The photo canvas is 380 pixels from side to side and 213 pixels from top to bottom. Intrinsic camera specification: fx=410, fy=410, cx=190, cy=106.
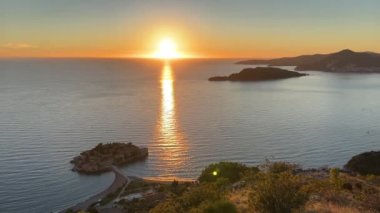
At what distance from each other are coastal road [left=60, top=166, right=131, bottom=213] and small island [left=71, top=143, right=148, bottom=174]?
2.32 m

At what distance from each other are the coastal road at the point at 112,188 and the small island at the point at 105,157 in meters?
2.32

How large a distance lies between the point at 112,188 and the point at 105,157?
13.8m

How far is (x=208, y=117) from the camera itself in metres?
113

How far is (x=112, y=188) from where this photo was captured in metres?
61.0

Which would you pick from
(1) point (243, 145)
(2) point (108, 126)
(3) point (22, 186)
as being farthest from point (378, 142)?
(3) point (22, 186)

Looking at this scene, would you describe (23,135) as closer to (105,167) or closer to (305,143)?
(105,167)

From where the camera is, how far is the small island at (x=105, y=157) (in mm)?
69394

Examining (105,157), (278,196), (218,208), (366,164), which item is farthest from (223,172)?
(105,157)

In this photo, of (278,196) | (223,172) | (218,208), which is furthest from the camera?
(223,172)

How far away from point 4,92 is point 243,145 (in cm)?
13971

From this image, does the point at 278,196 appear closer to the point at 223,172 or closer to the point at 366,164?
the point at 223,172

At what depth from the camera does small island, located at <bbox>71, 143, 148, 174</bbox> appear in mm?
69394

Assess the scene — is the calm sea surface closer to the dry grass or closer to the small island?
the small island

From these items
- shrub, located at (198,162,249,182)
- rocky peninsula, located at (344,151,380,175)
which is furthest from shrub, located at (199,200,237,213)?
rocky peninsula, located at (344,151,380,175)
